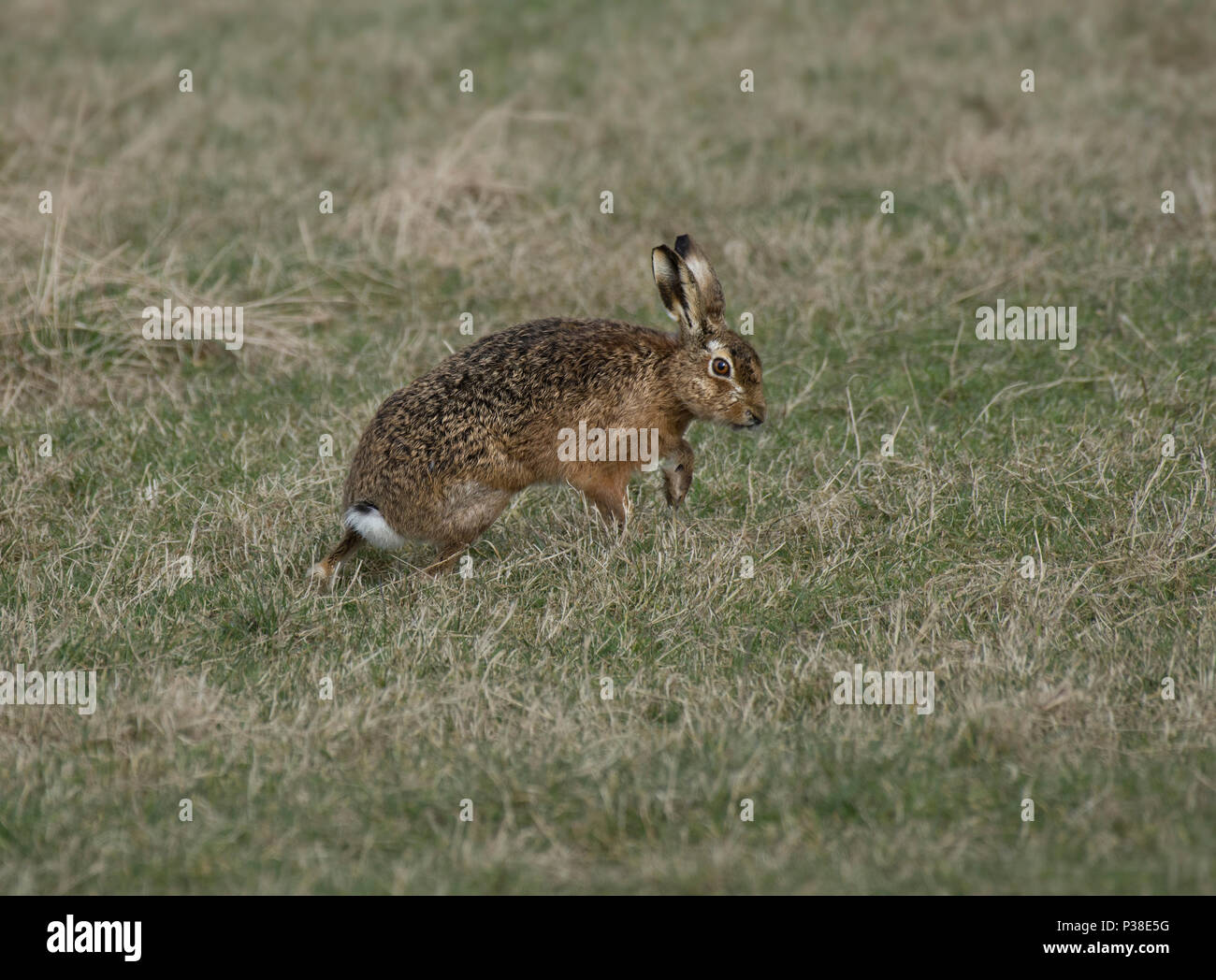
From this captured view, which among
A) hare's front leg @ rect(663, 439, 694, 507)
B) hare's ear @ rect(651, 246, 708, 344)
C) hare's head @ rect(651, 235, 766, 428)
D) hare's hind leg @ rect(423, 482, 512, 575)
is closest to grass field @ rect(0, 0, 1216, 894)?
hare's front leg @ rect(663, 439, 694, 507)

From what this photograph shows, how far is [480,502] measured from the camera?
6.42m

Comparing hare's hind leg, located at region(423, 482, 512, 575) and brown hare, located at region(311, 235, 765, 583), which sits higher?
brown hare, located at region(311, 235, 765, 583)

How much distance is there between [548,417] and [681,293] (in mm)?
878

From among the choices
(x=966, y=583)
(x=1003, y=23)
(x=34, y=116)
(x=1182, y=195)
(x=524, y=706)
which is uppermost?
(x=1003, y=23)

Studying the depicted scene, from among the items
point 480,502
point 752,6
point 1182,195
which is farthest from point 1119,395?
point 752,6

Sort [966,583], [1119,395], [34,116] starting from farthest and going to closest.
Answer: [34,116]
[1119,395]
[966,583]

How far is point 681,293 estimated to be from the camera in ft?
22.2

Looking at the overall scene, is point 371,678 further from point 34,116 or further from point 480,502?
point 34,116

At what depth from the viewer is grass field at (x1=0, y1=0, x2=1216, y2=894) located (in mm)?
4676

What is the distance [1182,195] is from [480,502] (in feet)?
21.2

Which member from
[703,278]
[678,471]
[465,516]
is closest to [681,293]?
[703,278]

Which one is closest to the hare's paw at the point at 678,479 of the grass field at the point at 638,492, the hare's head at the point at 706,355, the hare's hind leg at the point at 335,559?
the grass field at the point at 638,492

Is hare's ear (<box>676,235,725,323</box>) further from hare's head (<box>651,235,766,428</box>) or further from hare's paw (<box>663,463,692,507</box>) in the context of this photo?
hare's paw (<box>663,463,692,507</box>)

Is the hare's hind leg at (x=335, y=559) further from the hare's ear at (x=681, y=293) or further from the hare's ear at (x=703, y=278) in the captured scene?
the hare's ear at (x=703, y=278)
